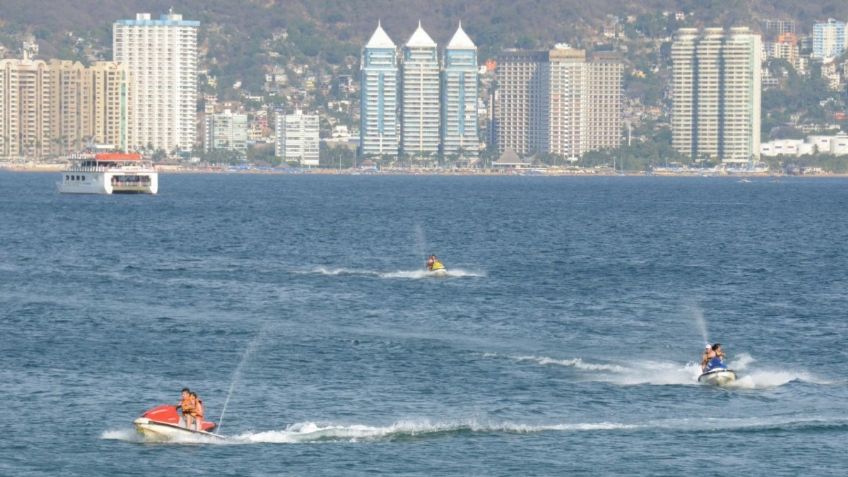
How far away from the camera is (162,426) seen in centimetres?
6259

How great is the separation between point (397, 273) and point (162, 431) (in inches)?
2434

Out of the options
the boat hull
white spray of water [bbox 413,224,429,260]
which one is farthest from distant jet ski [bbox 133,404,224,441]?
white spray of water [bbox 413,224,429,260]

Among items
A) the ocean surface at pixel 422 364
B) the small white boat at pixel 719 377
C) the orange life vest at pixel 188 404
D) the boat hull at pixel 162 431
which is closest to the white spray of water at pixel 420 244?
the ocean surface at pixel 422 364

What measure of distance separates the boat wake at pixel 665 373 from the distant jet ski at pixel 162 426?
64.7 ft

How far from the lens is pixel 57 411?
6725cm

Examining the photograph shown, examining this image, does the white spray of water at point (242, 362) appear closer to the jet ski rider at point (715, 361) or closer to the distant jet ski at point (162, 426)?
the distant jet ski at point (162, 426)

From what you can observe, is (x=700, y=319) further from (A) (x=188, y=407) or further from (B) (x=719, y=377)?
(A) (x=188, y=407)

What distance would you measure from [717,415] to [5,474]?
25764mm

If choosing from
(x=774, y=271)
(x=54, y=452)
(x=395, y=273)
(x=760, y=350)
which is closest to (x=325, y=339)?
(x=760, y=350)

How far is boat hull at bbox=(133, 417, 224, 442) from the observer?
6250cm

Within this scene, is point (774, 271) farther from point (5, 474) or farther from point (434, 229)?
point (5, 474)

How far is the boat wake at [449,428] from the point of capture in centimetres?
6316

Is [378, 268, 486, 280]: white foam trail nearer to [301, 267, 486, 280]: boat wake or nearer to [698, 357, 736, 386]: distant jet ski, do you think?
[301, 267, 486, 280]: boat wake

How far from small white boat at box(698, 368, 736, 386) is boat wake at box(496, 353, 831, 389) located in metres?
0.27
